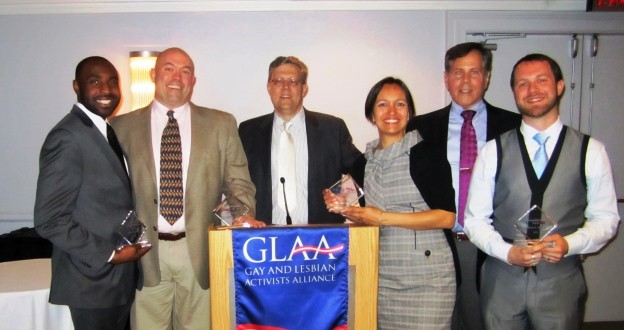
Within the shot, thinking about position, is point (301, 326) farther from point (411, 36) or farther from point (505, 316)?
point (411, 36)

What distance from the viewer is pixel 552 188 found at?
236cm

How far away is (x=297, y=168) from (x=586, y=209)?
1.57 m

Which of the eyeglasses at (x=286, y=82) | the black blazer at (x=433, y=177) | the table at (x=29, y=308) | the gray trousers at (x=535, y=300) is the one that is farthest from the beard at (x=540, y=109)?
the table at (x=29, y=308)

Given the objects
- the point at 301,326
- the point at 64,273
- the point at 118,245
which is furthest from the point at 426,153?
the point at 64,273

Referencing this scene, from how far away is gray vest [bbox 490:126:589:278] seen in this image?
7.75 feet

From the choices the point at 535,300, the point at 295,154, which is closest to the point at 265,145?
the point at 295,154

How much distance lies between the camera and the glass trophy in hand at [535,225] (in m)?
2.24

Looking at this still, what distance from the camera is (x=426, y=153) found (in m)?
2.59

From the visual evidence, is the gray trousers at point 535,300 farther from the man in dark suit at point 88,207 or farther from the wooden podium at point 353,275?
the man in dark suit at point 88,207

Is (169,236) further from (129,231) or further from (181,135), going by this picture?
(181,135)

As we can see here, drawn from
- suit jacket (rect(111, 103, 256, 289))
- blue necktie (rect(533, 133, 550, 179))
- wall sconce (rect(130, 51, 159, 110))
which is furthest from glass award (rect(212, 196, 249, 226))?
wall sconce (rect(130, 51, 159, 110))

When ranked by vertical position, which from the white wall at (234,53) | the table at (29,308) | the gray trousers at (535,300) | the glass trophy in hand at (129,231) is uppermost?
the white wall at (234,53)

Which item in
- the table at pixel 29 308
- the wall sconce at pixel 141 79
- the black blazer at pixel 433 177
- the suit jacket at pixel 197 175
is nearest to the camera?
the black blazer at pixel 433 177

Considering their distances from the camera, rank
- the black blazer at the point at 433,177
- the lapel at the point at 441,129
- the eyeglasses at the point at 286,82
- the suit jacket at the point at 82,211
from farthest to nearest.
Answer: the eyeglasses at the point at 286,82
the lapel at the point at 441,129
the black blazer at the point at 433,177
the suit jacket at the point at 82,211
